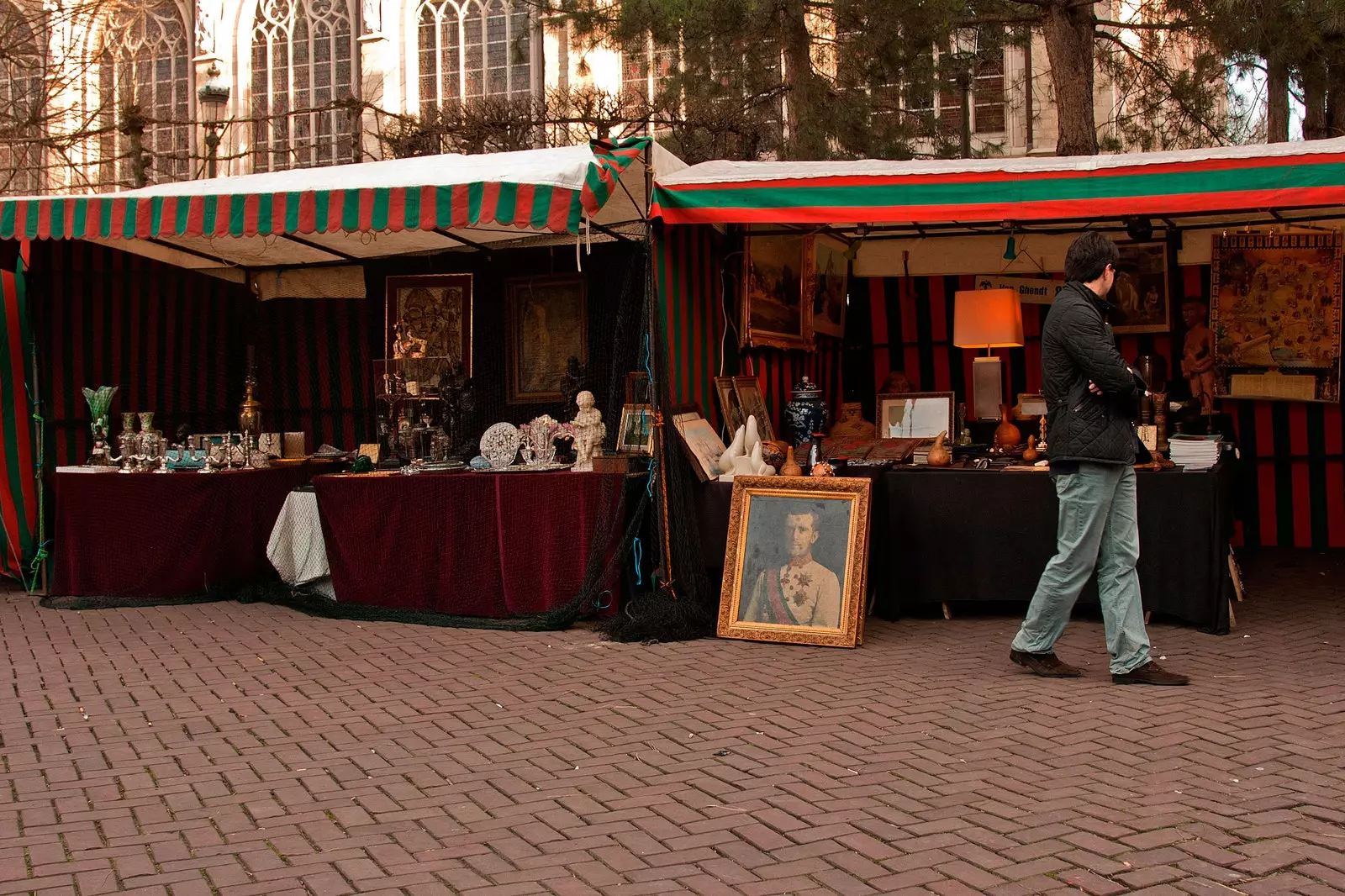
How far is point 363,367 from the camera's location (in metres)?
9.74

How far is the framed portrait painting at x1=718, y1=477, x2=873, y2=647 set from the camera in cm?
637

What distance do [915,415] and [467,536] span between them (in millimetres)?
3167

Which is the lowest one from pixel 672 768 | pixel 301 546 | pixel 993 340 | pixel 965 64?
pixel 672 768

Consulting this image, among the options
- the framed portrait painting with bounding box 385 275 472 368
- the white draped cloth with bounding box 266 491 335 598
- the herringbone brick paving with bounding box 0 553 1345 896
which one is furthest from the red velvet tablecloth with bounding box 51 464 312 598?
the framed portrait painting with bounding box 385 275 472 368

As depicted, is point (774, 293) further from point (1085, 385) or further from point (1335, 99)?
point (1335, 99)

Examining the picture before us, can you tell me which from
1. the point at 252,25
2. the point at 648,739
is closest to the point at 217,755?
the point at 648,739

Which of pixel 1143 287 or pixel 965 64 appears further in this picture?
pixel 965 64

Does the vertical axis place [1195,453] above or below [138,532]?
above

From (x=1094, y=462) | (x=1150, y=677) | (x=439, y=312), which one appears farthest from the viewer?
(x=439, y=312)

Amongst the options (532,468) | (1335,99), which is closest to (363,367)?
(532,468)

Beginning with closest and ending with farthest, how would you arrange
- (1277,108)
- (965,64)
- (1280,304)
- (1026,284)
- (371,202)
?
(371,202) < (1280,304) < (1026,284) < (1277,108) < (965,64)

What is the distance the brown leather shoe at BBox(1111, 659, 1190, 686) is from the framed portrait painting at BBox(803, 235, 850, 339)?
3.83m

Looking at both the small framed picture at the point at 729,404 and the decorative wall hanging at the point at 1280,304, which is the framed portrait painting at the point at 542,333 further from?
the decorative wall hanging at the point at 1280,304

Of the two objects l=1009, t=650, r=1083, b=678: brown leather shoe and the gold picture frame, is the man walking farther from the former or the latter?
the gold picture frame
